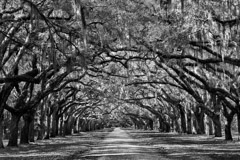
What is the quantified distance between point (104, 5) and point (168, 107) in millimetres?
37333

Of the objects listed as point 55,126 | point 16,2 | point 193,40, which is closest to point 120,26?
point 193,40

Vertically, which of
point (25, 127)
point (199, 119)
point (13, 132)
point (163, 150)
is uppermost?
point (199, 119)

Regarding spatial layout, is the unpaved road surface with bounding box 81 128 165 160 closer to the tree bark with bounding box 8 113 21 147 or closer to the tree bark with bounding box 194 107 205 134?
the tree bark with bounding box 8 113 21 147

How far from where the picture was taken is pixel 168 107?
165 feet

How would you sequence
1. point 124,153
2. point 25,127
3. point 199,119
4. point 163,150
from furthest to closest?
1. point 199,119
2. point 25,127
3. point 163,150
4. point 124,153

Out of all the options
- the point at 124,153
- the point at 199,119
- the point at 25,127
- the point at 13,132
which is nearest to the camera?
the point at 124,153

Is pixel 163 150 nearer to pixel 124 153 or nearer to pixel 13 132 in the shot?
pixel 124 153

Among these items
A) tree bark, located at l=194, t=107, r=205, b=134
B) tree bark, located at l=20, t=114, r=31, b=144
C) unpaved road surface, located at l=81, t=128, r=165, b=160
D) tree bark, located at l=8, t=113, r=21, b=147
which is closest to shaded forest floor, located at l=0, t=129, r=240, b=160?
unpaved road surface, located at l=81, t=128, r=165, b=160

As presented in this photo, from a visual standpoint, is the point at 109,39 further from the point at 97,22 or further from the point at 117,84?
the point at 117,84

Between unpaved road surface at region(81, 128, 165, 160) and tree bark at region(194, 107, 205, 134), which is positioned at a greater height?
tree bark at region(194, 107, 205, 134)

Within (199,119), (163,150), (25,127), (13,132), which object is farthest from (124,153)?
(199,119)

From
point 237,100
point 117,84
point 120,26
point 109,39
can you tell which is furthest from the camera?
point 117,84

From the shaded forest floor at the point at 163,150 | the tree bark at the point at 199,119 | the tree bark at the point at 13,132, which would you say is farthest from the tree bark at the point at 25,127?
the tree bark at the point at 199,119

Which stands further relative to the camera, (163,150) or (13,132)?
(13,132)
